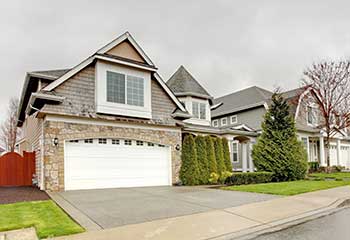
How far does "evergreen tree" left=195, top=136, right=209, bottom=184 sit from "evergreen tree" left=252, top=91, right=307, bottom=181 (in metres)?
3.87

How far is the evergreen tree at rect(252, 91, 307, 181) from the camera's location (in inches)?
667

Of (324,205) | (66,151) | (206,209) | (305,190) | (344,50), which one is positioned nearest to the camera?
(206,209)

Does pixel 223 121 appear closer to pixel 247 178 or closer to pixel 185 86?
pixel 185 86

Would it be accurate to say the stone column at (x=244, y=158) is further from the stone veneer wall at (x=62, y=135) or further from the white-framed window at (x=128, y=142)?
the white-framed window at (x=128, y=142)

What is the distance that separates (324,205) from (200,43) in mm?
14784

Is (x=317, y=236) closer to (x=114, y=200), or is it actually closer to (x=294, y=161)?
(x=114, y=200)

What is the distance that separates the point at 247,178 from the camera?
50.1 ft

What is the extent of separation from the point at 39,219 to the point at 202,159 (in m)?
10.5

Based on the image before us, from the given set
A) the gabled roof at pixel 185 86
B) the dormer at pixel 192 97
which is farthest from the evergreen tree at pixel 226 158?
the gabled roof at pixel 185 86

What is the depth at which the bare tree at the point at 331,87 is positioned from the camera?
22.9 m

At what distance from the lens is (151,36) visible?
19609mm

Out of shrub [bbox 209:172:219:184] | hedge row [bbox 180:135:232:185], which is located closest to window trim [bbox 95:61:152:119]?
hedge row [bbox 180:135:232:185]

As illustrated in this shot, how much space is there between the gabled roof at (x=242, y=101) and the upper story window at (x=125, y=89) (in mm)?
12899

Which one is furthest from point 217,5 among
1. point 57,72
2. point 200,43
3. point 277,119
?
point 57,72
